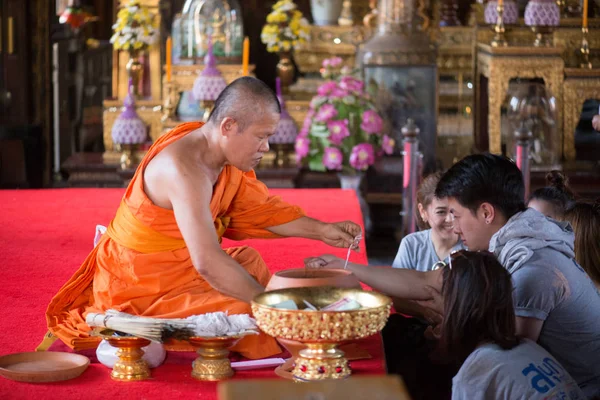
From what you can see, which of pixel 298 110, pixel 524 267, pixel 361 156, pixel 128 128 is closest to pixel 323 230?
pixel 524 267

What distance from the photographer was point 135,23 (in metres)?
7.04

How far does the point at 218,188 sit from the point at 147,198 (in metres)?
0.21

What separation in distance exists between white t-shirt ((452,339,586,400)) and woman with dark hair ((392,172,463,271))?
1001 mm

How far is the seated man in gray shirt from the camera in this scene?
243 cm

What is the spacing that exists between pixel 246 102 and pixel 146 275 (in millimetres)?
499

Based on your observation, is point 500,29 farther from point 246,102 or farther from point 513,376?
point 513,376

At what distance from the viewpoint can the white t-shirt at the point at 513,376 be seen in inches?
86.0

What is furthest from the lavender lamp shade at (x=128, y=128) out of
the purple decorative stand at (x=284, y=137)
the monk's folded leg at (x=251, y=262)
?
the monk's folded leg at (x=251, y=262)

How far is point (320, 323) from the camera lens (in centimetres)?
197

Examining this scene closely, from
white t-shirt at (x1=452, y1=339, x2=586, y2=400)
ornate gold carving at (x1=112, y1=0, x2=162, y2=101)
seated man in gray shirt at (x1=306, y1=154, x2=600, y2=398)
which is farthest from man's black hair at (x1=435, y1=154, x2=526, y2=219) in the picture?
ornate gold carving at (x1=112, y1=0, x2=162, y2=101)

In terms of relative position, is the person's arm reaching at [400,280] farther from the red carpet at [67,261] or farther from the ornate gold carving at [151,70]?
the ornate gold carving at [151,70]

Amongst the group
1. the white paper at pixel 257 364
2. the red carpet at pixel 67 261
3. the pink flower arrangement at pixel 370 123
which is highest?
the pink flower arrangement at pixel 370 123

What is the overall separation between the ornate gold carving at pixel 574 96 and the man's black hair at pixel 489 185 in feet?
15.0

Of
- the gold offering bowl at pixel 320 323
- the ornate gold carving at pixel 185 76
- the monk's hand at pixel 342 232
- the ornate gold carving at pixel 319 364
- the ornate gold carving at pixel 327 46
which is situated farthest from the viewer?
the ornate gold carving at pixel 327 46
